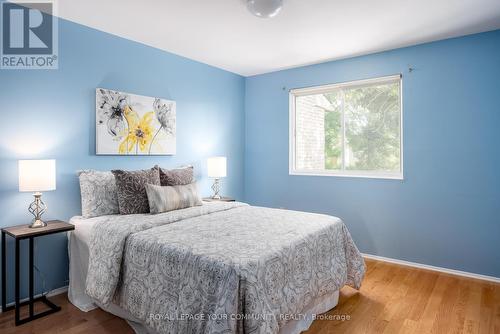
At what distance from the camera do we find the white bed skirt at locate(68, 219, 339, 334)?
2242mm

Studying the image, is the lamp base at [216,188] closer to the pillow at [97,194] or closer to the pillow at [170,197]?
the pillow at [170,197]

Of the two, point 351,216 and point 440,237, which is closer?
point 440,237

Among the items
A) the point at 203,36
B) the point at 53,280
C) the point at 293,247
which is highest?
the point at 203,36

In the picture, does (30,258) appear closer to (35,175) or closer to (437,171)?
(35,175)

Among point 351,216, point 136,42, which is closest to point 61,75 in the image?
point 136,42

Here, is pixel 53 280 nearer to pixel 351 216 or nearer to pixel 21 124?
pixel 21 124

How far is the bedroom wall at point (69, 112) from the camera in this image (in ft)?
8.18

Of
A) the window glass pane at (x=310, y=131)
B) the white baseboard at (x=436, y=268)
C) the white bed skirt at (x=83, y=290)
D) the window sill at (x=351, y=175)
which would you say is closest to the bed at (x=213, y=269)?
the white bed skirt at (x=83, y=290)

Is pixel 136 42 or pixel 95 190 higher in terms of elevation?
pixel 136 42

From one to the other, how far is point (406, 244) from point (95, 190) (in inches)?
130

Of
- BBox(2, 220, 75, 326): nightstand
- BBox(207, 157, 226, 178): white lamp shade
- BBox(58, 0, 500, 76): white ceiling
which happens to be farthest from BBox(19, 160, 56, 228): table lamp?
BBox(207, 157, 226, 178): white lamp shade

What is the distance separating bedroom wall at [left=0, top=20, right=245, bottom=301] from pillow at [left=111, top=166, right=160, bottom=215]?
0.44m

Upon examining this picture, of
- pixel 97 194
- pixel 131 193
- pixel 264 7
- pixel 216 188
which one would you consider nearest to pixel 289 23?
pixel 264 7

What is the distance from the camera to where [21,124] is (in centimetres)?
253
